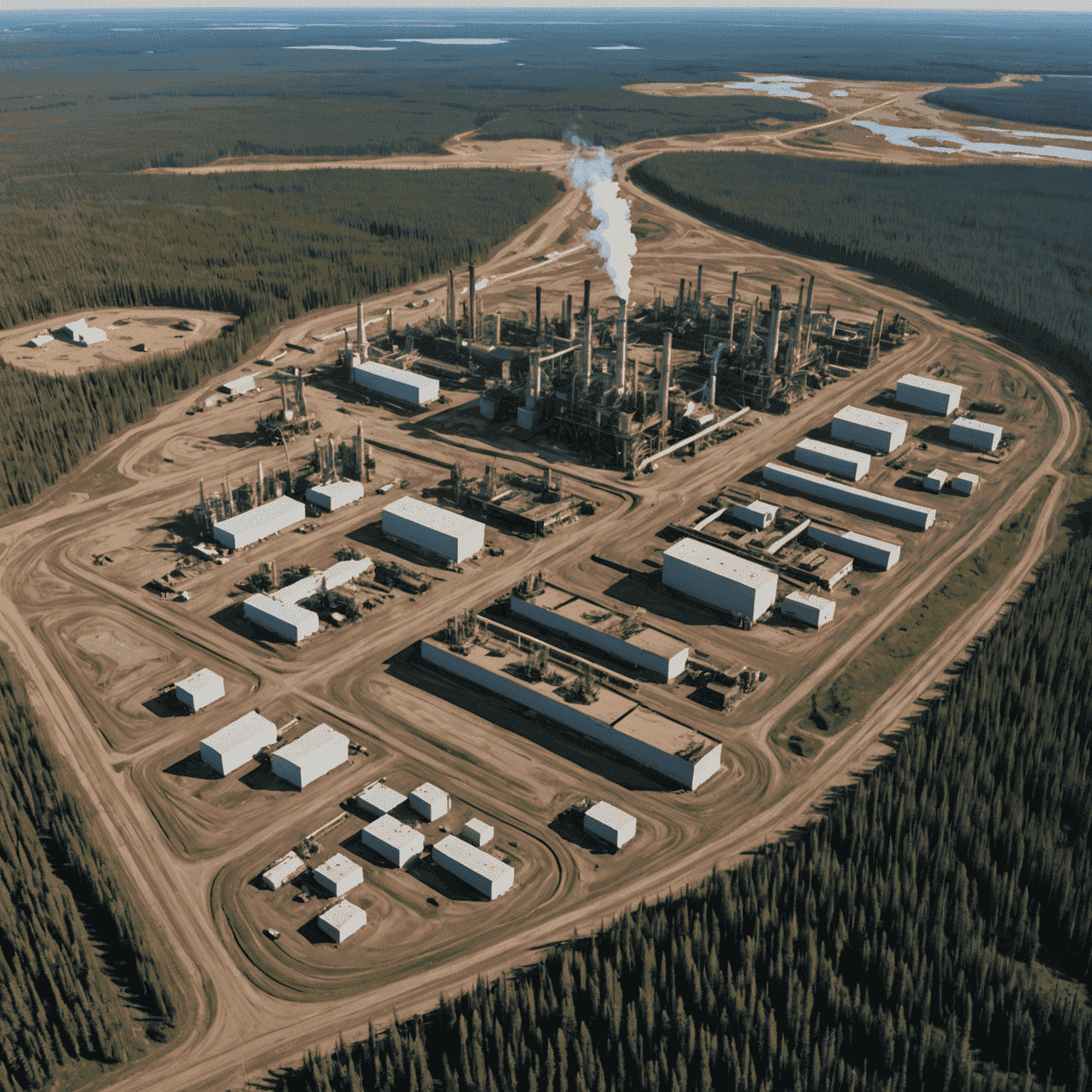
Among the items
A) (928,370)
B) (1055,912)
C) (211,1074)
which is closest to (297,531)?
(211,1074)

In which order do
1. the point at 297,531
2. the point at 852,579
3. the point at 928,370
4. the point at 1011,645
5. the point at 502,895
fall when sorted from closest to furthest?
the point at 502,895
the point at 1011,645
the point at 852,579
the point at 297,531
the point at 928,370

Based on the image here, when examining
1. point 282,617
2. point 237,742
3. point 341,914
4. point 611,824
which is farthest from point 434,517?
point 341,914

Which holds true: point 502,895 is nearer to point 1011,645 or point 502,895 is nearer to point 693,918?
point 693,918

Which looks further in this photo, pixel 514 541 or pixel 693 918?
pixel 514 541

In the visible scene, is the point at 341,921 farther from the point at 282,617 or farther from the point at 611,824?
the point at 282,617

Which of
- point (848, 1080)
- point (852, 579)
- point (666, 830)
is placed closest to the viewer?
point (848, 1080)

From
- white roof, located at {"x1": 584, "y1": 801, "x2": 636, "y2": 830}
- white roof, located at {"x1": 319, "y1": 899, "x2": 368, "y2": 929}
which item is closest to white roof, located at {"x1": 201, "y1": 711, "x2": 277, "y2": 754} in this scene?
white roof, located at {"x1": 319, "y1": 899, "x2": 368, "y2": 929}
